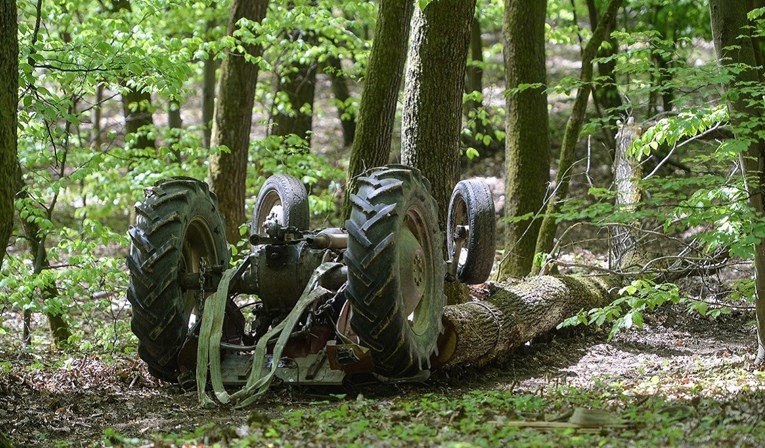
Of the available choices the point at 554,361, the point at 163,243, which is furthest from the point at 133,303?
the point at 554,361

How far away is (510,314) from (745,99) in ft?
9.64

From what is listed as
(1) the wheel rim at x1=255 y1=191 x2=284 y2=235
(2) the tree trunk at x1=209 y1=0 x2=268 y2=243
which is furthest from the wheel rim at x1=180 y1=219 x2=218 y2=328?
(2) the tree trunk at x1=209 y1=0 x2=268 y2=243

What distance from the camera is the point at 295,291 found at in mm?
7270

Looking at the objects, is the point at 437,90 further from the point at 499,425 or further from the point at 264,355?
the point at 499,425

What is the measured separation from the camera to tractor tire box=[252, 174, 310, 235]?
8258 mm

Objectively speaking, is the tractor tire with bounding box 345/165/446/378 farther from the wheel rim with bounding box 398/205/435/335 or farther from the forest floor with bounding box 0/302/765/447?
the forest floor with bounding box 0/302/765/447

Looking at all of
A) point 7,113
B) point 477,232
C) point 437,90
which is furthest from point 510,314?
point 7,113

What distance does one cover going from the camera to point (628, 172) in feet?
39.5

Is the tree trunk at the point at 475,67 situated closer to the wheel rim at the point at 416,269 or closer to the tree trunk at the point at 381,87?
the tree trunk at the point at 381,87

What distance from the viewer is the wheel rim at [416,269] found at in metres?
6.84

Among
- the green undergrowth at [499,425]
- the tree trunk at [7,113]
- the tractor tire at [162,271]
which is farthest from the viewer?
the tractor tire at [162,271]

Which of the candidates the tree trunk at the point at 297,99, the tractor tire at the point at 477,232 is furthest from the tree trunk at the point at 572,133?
the tree trunk at the point at 297,99

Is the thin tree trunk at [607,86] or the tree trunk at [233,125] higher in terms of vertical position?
the thin tree trunk at [607,86]

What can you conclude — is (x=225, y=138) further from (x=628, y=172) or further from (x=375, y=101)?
(x=628, y=172)
